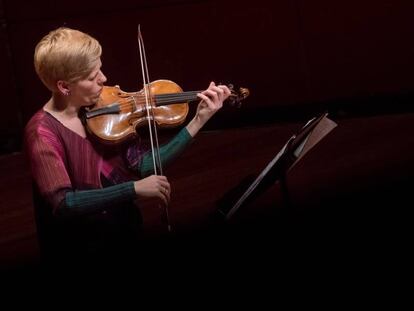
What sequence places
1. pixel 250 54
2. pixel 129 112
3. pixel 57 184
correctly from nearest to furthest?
pixel 57 184 < pixel 129 112 < pixel 250 54

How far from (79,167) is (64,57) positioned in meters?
0.25

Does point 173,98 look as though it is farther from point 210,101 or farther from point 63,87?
point 63,87

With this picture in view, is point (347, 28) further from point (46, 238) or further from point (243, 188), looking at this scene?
point (46, 238)

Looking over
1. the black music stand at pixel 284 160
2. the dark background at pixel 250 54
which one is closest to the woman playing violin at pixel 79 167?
the black music stand at pixel 284 160

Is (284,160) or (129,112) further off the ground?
(129,112)

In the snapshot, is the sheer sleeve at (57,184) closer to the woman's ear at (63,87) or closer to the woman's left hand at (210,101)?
the woman's ear at (63,87)

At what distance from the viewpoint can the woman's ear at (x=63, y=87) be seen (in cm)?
165

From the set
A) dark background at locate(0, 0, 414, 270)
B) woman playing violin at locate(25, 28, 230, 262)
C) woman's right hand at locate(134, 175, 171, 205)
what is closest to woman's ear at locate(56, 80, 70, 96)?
woman playing violin at locate(25, 28, 230, 262)

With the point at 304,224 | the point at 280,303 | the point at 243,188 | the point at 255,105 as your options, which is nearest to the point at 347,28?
the point at 255,105

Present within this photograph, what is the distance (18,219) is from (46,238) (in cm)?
123

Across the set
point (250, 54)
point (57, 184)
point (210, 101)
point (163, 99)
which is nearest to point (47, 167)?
point (57, 184)

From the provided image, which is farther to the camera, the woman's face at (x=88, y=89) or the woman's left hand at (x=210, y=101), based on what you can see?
the woman's left hand at (x=210, y=101)

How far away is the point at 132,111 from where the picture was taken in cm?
174

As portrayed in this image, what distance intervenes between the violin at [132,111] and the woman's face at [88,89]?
0.10ft
